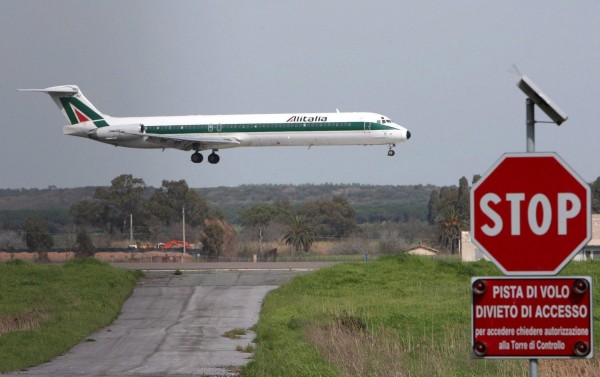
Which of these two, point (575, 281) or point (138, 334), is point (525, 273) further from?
point (138, 334)

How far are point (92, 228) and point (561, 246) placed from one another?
6498 cm

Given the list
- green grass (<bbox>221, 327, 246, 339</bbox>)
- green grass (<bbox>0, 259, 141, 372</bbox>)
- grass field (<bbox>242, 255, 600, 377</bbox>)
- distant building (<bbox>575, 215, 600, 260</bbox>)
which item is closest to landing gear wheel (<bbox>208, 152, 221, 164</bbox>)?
green grass (<bbox>0, 259, 141, 372</bbox>)

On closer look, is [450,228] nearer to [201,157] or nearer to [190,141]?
[201,157]

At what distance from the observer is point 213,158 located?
6131 cm

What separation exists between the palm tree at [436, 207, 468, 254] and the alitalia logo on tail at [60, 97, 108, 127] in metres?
29.8

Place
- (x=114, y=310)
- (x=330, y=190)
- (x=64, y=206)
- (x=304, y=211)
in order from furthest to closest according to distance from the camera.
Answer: (x=330, y=190) → (x=304, y=211) → (x=64, y=206) → (x=114, y=310)

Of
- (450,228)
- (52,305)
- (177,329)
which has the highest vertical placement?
(450,228)

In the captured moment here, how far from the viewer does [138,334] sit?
34.8m

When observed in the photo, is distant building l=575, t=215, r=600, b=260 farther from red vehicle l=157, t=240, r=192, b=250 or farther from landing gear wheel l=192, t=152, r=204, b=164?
red vehicle l=157, t=240, r=192, b=250

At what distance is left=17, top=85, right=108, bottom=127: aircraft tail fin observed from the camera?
66.6 m

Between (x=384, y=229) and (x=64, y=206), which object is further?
(x=384, y=229)

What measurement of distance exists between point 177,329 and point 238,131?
25.3m

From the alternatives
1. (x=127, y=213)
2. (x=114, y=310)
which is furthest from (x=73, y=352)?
(x=127, y=213)

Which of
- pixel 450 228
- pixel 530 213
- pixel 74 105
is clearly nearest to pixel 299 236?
pixel 450 228
